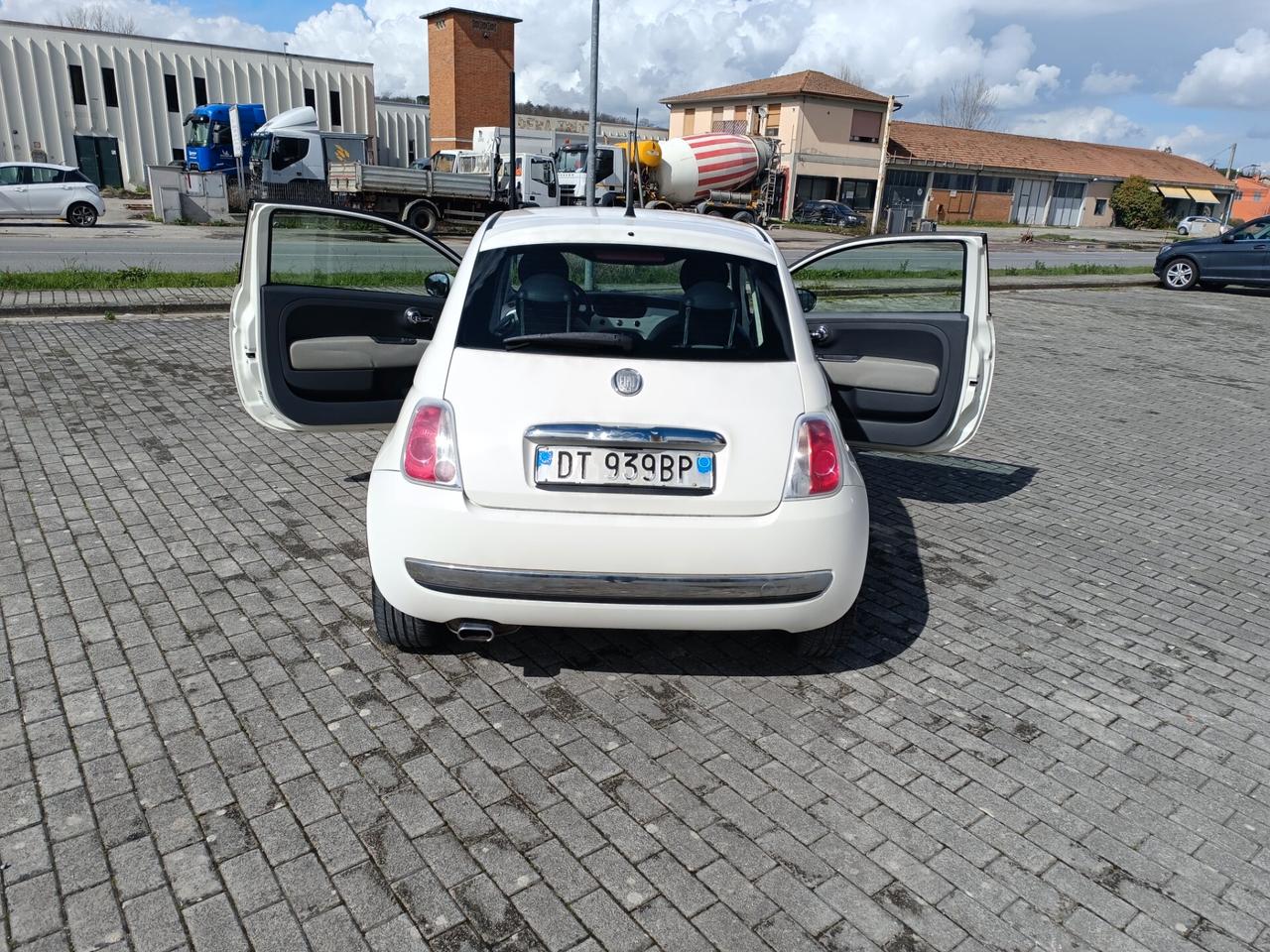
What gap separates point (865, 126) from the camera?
54.9 m

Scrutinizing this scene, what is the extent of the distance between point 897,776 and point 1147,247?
1736 inches

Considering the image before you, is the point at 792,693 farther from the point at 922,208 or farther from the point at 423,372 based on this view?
the point at 922,208

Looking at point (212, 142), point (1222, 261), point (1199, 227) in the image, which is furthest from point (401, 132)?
point (1199, 227)

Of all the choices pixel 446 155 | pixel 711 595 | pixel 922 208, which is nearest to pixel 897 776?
pixel 711 595

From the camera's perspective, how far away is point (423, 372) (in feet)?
10.5

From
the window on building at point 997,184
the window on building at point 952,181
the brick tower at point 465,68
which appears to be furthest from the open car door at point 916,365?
the window on building at point 997,184

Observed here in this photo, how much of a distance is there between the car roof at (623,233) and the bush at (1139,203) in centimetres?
7143

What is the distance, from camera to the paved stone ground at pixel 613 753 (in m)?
2.33

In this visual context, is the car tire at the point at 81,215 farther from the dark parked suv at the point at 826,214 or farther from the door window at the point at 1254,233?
the dark parked suv at the point at 826,214

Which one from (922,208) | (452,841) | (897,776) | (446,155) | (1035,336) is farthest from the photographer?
(922,208)

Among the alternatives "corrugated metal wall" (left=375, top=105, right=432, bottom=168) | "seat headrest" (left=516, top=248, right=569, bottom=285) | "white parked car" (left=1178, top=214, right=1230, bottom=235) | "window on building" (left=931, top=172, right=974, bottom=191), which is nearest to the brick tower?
"corrugated metal wall" (left=375, top=105, right=432, bottom=168)

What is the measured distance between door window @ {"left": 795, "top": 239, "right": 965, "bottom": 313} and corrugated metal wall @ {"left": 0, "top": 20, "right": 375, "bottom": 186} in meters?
34.5

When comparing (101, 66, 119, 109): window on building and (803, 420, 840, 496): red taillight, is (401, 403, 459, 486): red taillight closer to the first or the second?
(803, 420, 840, 496): red taillight

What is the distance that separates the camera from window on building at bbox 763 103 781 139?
54291 mm
